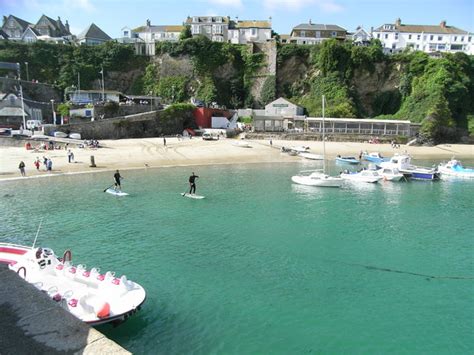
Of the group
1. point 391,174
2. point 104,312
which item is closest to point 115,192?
point 104,312

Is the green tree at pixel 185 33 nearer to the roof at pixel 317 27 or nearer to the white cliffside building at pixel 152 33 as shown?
the white cliffside building at pixel 152 33

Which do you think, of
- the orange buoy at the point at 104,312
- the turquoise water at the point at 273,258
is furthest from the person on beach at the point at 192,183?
the orange buoy at the point at 104,312

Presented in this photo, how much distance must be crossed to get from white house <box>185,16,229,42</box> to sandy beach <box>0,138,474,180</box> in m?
40.5

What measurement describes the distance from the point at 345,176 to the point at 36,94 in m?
62.8

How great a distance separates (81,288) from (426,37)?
11020 cm

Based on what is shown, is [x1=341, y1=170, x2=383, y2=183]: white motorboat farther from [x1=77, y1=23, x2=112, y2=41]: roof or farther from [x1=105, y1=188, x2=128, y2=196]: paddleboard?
[x1=77, y1=23, x2=112, y2=41]: roof

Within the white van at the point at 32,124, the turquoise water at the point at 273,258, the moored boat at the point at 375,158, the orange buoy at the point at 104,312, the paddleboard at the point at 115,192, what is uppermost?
the white van at the point at 32,124

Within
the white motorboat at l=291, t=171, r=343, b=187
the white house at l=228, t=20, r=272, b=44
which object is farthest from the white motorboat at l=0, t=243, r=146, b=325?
the white house at l=228, t=20, r=272, b=44

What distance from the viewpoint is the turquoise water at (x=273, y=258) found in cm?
1345

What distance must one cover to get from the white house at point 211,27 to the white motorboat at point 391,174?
63.2 meters

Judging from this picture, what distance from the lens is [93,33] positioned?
9306 centimetres

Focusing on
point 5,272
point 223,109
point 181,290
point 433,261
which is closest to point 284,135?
point 223,109

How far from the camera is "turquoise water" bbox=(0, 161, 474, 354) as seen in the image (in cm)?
1345

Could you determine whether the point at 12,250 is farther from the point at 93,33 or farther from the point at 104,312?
the point at 93,33
